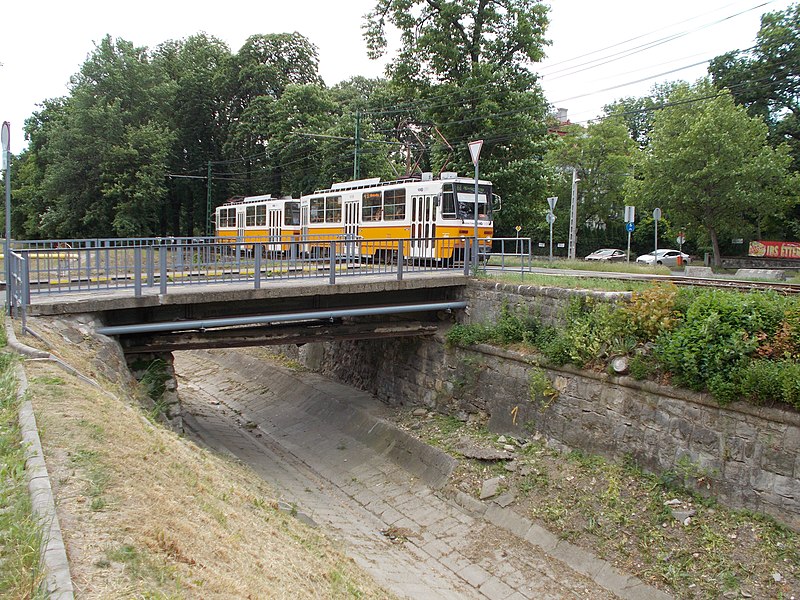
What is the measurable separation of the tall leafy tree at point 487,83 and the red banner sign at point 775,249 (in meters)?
14.7

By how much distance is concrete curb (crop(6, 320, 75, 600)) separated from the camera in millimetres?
3408

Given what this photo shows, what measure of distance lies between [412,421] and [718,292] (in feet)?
24.8

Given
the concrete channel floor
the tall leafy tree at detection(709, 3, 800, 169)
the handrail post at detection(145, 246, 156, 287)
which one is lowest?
the concrete channel floor

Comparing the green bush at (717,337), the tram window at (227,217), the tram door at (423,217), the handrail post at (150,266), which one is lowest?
the green bush at (717,337)

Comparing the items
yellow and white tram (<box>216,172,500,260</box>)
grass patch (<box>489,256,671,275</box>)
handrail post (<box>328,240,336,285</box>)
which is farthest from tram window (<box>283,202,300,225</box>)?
handrail post (<box>328,240,336,285</box>)

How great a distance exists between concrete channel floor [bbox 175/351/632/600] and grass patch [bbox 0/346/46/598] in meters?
4.98

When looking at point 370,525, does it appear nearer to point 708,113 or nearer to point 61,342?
point 61,342

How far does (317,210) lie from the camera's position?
2591 cm

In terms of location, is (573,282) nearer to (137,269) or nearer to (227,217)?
(137,269)

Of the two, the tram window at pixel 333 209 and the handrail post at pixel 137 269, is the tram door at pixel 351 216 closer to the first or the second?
the tram window at pixel 333 209

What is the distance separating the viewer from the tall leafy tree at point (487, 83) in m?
25.9

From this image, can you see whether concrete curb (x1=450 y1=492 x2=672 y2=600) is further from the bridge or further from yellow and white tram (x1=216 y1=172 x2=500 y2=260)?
yellow and white tram (x1=216 y1=172 x2=500 y2=260)

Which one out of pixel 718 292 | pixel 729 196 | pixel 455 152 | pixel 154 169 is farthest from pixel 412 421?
pixel 154 169

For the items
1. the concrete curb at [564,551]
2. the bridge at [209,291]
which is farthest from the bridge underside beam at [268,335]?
the concrete curb at [564,551]
